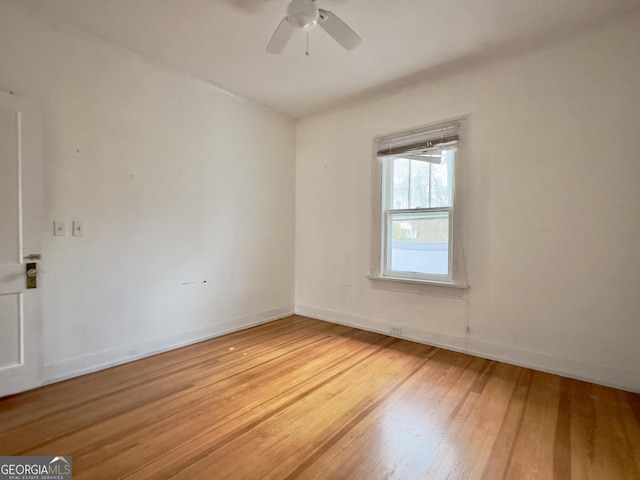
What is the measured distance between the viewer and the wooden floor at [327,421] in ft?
5.03

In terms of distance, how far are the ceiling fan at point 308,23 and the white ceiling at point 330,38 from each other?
0.25 m

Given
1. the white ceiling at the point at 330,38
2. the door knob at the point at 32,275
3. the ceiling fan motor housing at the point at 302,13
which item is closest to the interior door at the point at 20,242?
the door knob at the point at 32,275

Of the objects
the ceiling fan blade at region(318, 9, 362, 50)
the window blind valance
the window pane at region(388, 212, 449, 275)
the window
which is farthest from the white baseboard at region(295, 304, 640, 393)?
the ceiling fan blade at region(318, 9, 362, 50)

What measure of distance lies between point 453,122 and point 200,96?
8.79ft

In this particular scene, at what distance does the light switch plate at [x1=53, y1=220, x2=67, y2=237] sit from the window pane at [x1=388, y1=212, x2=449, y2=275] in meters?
3.14

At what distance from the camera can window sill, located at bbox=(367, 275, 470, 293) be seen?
3061mm

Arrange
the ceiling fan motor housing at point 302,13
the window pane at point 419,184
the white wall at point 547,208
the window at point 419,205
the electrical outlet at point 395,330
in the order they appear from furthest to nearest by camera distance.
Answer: the electrical outlet at point 395,330 → the window pane at point 419,184 → the window at point 419,205 → the white wall at point 547,208 → the ceiling fan motor housing at point 302,13

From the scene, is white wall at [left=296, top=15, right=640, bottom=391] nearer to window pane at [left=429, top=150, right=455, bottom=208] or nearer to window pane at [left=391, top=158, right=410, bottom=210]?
window pane at [left=429, top=150, right=455, bottom=208]

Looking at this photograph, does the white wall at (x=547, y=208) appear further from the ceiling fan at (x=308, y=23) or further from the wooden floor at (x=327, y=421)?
the ceiling fan at (x=308, y=23)

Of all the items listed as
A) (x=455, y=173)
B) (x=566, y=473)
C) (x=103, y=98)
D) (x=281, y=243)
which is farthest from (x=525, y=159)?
(x=103, y=98)

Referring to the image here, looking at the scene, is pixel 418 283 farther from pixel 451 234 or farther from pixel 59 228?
pixel 59 228

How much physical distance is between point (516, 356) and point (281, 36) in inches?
130

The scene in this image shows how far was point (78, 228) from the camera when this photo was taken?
8.22 ft

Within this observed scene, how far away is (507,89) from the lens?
2793 millimetres
